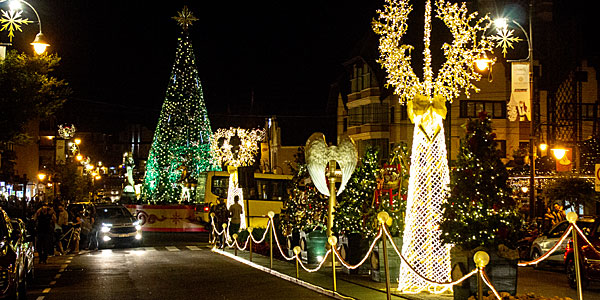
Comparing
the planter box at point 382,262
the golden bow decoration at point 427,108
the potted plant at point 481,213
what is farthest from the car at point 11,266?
the golden bow decoration at point 427,108

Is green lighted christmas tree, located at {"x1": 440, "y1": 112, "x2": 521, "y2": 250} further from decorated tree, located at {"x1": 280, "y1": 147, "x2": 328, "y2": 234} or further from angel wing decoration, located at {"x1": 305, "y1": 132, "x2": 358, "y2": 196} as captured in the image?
decorated tree, located at {"x1": 280, "y1": 147, "x2": 328, "y2": 234}

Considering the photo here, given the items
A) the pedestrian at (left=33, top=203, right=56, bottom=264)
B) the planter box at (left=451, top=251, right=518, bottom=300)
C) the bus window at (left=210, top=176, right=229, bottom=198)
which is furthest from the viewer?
the bus window at (left=210, top=176, right=229, bottom=198)

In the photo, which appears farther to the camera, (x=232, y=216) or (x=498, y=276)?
(x=232, y=216)

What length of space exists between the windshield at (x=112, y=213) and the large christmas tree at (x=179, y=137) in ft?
44.7

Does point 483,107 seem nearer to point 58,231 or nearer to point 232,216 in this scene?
point 232,216

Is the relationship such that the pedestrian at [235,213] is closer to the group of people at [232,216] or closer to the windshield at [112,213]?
the group of people at [232,216]

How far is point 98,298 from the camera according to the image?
14.3m

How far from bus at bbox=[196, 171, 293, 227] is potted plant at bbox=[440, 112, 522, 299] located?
27.0 meters

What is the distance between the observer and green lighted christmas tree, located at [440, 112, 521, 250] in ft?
41.5

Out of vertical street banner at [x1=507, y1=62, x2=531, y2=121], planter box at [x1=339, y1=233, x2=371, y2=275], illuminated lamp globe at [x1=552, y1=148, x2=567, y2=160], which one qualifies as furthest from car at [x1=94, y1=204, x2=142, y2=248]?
illuminated lamp globe at [x1=552, y1=148, x2=567, y2=160]

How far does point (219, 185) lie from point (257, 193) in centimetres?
282

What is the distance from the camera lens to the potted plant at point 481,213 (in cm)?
1205

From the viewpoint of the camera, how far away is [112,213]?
31359 mm

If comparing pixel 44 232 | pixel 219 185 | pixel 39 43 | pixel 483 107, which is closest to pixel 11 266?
pixel 39 43
